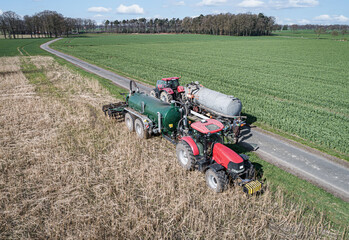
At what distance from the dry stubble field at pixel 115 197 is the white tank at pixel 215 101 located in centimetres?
467

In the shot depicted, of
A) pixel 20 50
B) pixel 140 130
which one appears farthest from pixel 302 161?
pixel 20 50

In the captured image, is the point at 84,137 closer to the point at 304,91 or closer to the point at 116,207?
the point at 116,207

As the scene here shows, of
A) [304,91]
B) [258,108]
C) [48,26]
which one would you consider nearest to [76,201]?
[258,108]

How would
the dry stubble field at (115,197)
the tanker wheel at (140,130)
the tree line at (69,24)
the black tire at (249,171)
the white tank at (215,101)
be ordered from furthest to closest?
the tree line at (69,24) < the white tank at (215,101) < the tanker wheel at (140,130) < the black tire at (249,171) < the dry stubble field at (115,197)

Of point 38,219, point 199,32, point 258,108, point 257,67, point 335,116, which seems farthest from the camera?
point 199,32

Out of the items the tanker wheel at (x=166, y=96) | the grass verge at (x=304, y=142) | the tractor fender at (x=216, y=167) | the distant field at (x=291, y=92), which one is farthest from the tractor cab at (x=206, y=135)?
the tanker wheel at (x=166, y=96)

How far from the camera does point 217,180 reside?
27.7ft

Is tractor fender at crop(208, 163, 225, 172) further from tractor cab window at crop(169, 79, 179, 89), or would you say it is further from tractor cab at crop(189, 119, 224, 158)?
tractor cab window at crop(169, 79, 179, 89)

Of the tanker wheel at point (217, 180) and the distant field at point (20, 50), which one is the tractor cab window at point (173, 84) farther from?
the distant field at point (20, 50)

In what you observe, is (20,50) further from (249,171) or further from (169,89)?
(249,171)

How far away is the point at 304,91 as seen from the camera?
79.3 ft

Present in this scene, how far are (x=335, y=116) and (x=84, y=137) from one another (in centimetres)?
1889

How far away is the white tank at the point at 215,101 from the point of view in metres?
14.4

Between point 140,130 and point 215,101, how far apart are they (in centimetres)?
566
